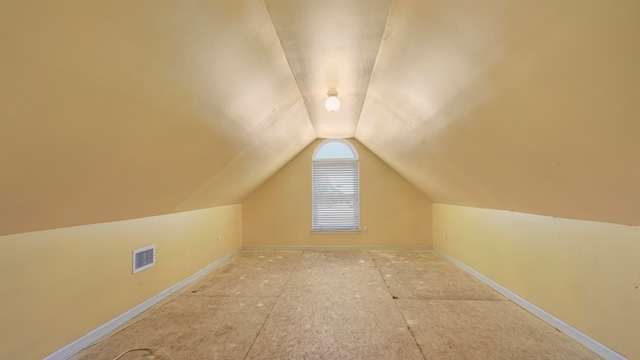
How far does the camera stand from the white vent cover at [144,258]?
8.47ft

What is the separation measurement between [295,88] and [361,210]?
3254 millimetres

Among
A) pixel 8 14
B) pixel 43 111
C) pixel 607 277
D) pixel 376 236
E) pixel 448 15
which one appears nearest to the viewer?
pixel 8 14

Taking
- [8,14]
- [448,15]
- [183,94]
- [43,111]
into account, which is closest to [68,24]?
[8,14]

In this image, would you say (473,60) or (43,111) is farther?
(473,60)

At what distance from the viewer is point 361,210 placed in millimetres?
5309

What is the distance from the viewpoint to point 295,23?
1.65 metres

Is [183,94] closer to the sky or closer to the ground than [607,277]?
closer to the sky

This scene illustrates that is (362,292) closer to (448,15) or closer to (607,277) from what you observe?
(607,277)

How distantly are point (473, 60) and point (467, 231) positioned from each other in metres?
3.12

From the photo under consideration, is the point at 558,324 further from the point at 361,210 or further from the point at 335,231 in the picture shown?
the point at 335,231

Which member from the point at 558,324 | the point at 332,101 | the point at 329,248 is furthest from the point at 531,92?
the point at 329,248

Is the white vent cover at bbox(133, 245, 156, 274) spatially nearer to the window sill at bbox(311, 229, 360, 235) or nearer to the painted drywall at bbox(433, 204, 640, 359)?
the window sill at bbox(311, 229, 360, 235)

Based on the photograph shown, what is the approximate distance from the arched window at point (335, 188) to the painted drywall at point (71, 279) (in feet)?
9.22

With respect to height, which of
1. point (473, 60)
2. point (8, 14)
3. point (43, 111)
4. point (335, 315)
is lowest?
point (335, 315)
